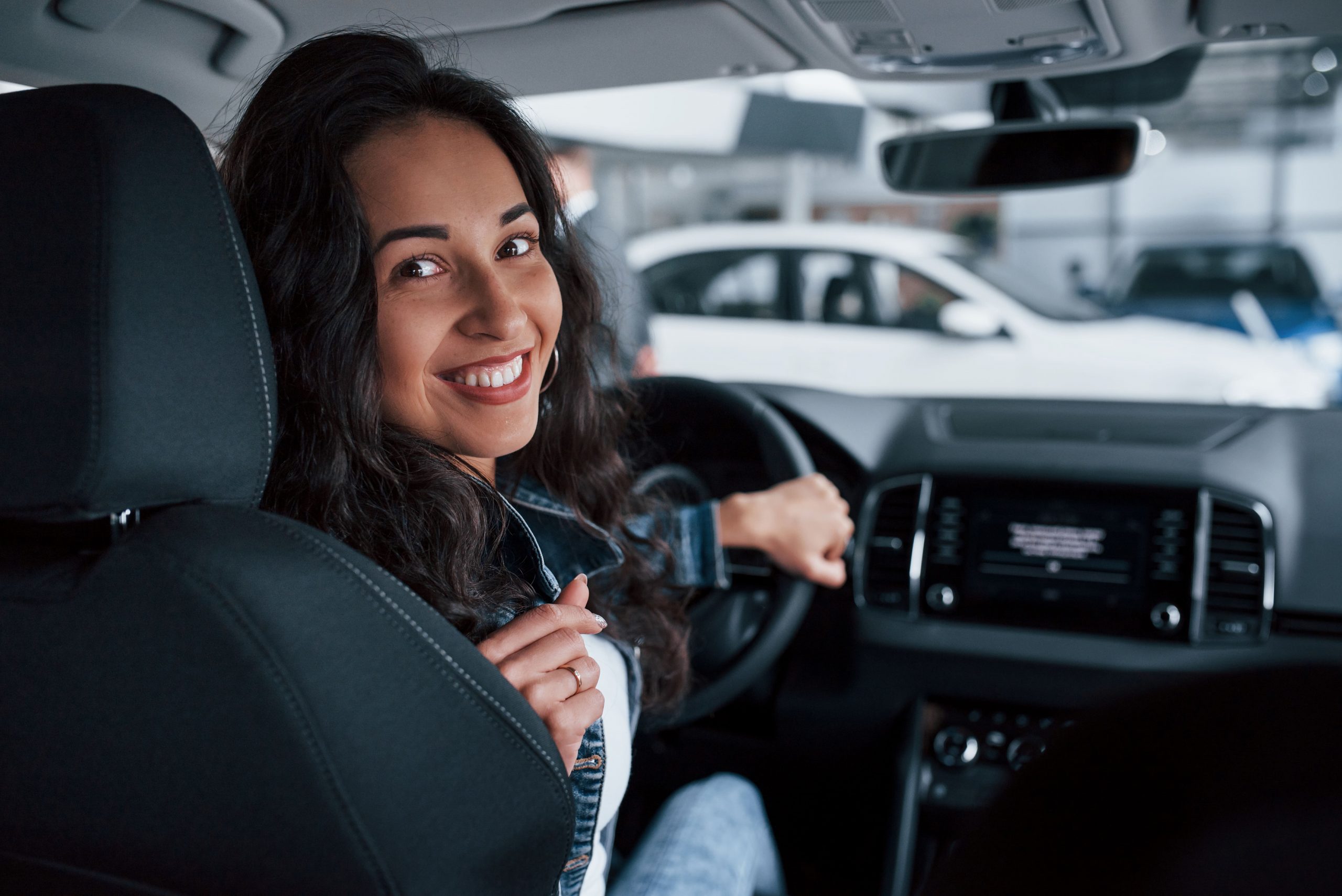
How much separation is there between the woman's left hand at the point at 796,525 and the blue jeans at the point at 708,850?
0.38 meters

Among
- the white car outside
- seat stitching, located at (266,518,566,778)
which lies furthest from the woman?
the white car outside

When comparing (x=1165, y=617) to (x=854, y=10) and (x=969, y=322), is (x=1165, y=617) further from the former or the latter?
(x=969, y=322)

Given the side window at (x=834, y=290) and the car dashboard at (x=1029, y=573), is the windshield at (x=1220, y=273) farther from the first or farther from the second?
the car dashboard at (x=1029, y=573)

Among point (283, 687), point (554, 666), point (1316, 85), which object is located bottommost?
point (554, 666)

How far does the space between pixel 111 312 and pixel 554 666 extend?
1.67 feet

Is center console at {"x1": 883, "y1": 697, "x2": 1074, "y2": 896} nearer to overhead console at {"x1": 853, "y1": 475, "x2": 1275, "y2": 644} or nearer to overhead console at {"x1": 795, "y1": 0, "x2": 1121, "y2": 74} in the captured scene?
overhead console at {"x1": 853, "y1": 475, "x2": 1275, "y2": 644}

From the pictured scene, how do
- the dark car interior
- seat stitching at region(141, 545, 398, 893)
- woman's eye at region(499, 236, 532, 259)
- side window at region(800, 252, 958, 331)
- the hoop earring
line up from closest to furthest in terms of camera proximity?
the dark car interior → seat stitching at region(141, 545, 398, 893) → woman's eye at region(499, 236, 532, 259) → the hoop earring → side window at region(800, 252, 958, 331)

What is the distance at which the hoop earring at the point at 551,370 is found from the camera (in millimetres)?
1761

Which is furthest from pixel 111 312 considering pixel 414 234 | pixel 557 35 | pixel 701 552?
pixel 701 552

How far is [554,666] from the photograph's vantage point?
1.11 m

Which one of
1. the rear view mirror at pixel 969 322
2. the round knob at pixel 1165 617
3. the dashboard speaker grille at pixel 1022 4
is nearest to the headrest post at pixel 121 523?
the dashboard speaker grille at pixel 1022 4

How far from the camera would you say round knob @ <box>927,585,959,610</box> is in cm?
220

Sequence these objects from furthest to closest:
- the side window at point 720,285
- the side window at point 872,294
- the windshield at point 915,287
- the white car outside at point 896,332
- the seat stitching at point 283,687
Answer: the side window at point 720,285
the side window at point 872,294
the white car outside at point 896,332
the windshield at point 915,287
the seat stitching at point 283,687

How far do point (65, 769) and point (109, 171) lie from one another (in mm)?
476
